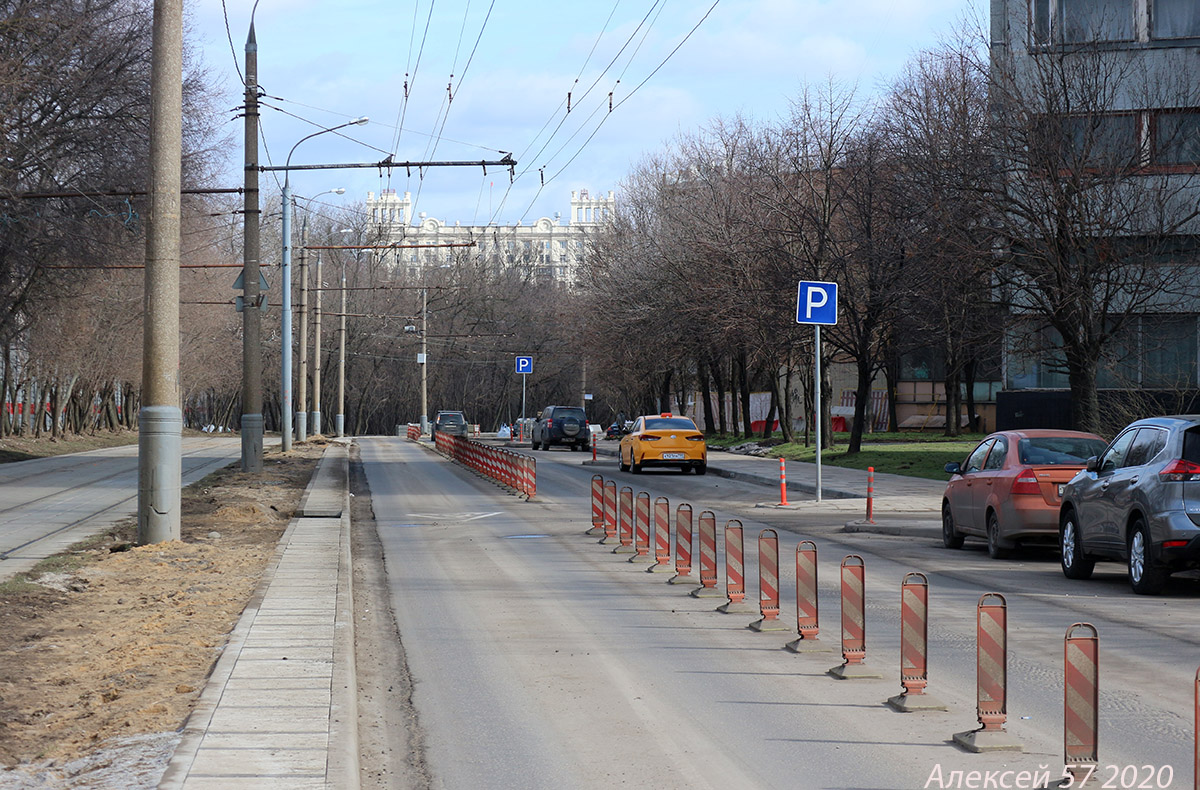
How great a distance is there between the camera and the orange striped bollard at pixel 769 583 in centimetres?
1010

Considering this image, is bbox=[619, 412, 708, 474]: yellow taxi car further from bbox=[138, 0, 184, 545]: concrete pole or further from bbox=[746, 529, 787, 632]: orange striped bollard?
bbox=[746, 529, 787, 632]: orange striped bollard

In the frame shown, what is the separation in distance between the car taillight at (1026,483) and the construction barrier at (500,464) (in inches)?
464

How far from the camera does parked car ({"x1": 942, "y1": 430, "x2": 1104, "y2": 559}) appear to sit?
1425 cm

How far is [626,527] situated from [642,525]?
1309 mm

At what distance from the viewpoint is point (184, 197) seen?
34688 millimetres

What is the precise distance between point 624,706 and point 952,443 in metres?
39.0

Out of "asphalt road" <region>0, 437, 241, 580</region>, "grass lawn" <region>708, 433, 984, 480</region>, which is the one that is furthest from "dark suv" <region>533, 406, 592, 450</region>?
"asphalt road" <region>0, 437, 241, 580</region>

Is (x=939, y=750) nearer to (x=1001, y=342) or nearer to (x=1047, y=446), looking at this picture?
(x=1047, y=446)

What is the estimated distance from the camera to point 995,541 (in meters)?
14.8

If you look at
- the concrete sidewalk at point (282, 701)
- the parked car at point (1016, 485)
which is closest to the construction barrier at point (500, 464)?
the parked car at point (1016, 485)

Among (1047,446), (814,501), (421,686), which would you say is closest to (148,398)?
(421,686)

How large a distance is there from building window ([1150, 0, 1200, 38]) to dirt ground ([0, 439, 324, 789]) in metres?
26.2

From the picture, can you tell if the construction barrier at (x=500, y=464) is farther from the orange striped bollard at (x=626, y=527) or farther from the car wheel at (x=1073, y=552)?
the car wheel at (x=1073, y=552)

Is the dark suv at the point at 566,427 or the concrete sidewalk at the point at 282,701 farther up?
the dark suv at the point at 566,427
